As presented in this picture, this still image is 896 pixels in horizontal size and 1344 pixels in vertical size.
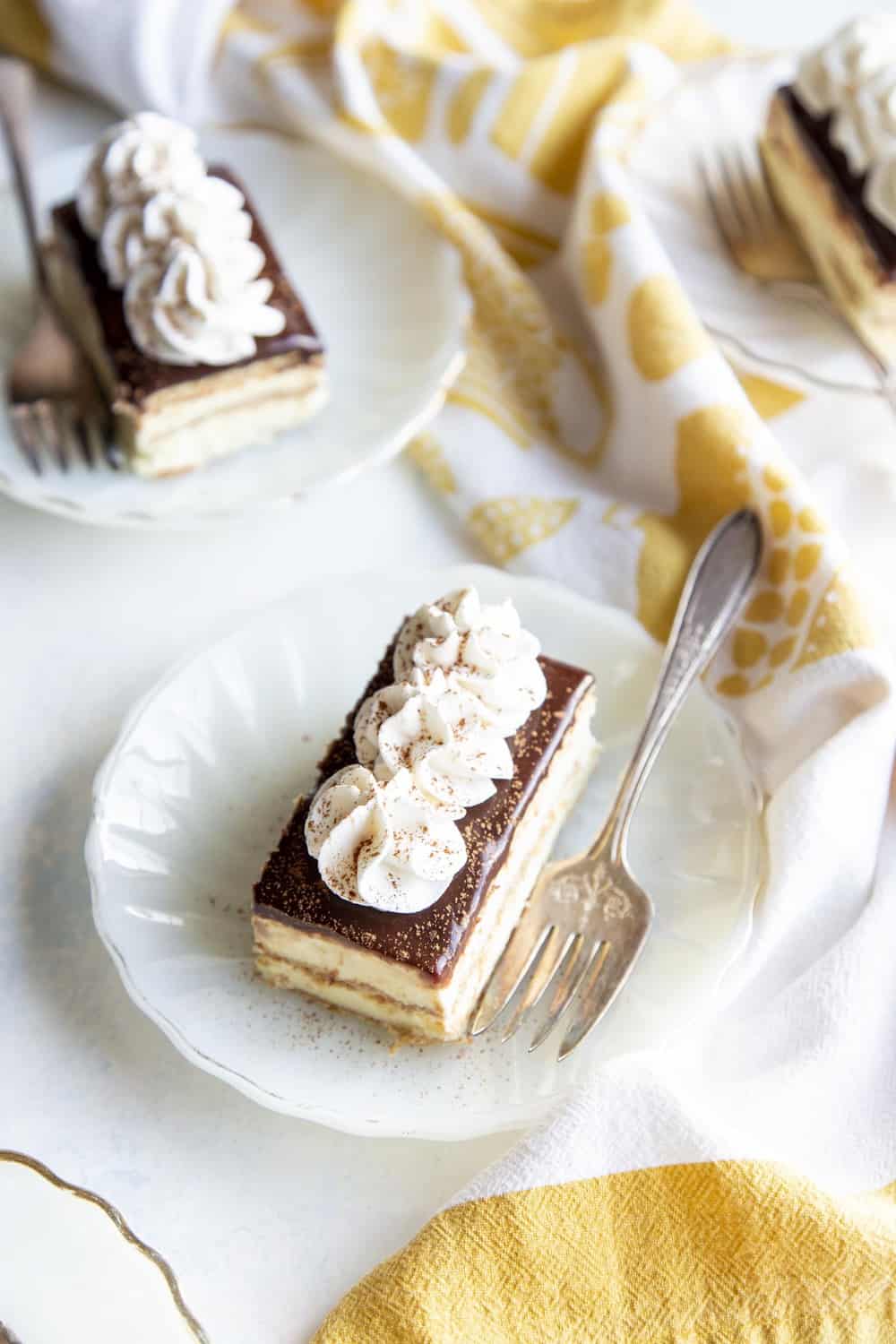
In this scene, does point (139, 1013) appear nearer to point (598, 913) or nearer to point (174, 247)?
point (598, 913)

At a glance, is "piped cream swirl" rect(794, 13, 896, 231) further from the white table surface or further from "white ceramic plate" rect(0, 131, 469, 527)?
the white table surface

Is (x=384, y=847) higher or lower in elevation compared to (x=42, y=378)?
higher

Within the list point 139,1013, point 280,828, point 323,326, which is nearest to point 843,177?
A: point 323,326

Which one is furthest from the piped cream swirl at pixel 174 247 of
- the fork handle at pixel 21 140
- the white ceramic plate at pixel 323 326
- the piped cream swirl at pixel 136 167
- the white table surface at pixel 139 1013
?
the white table surface at pixel 139 1013

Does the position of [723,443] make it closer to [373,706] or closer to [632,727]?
[632,727]

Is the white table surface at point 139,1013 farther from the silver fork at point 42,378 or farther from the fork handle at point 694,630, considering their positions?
the fork handle at point 694,630
